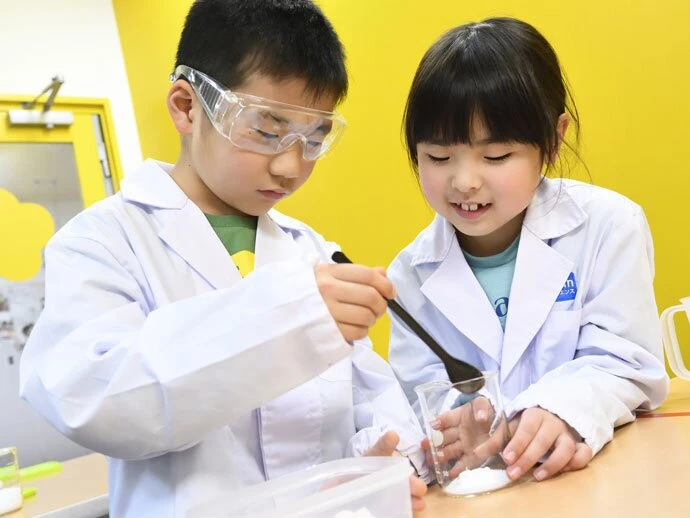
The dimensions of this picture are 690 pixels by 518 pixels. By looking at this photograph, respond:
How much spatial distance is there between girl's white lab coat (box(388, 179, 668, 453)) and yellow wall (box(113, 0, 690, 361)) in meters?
0.60

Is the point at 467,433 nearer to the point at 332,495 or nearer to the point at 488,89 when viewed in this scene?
the point at 332,495

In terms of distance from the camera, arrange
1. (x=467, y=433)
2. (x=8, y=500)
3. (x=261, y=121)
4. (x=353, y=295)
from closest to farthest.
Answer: (x=353, y=295) < (x=467, y=433) < (x=261, y=121) < (x=8, y=500)

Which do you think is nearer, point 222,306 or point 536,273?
point 222,306

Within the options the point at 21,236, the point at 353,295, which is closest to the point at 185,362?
the point at 353,295

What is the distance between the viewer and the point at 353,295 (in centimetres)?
73

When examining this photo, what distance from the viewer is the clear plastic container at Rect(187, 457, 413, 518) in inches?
24.5

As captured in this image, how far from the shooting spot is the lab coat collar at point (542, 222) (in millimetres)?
1199

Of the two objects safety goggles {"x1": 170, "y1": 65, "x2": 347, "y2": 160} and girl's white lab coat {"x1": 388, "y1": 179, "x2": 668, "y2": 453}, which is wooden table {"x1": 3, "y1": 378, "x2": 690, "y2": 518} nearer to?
girl's white lab coat {"x1": 388, "y1": 179, "x2": 668, "y2": 453}

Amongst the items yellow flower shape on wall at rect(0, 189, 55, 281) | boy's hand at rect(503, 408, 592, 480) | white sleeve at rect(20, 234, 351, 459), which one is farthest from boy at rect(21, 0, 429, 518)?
A: yellow flower shape on wall at rect(0, 189, 55, 281)

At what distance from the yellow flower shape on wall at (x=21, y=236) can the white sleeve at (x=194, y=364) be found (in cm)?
291

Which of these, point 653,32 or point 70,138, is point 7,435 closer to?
point 70,138

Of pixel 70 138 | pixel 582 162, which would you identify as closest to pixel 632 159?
pixel 582 162

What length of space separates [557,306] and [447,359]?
37 cm

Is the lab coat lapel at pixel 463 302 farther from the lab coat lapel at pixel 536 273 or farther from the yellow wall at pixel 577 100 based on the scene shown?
the yellow wall at pixel 577 100
